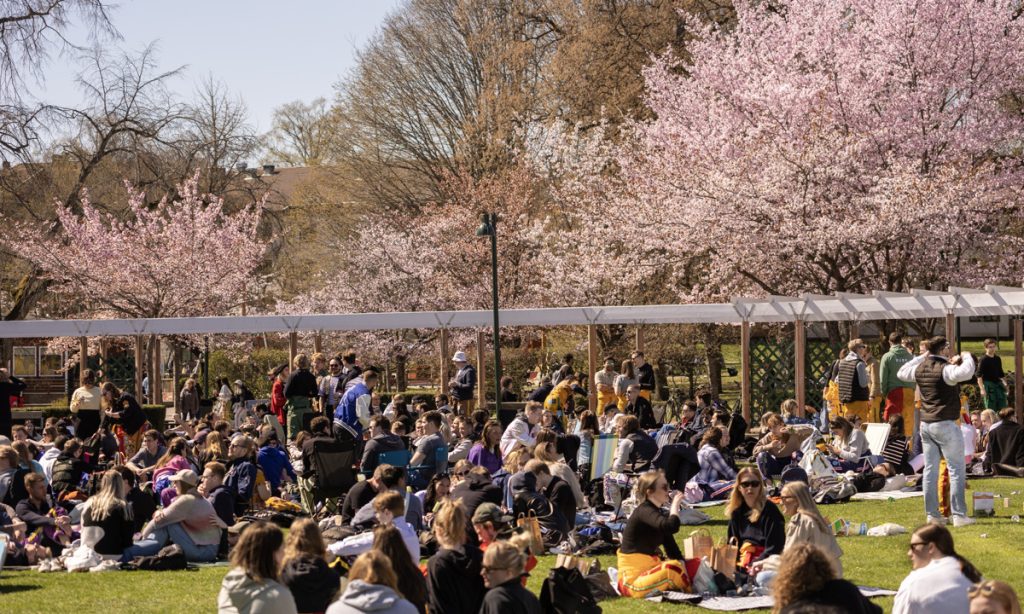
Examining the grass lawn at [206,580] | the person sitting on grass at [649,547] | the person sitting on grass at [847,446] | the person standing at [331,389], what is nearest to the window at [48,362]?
the person standing at [331,389]

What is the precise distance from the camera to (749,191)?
25266mm

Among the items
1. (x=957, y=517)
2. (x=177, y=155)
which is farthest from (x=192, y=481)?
(x=177, y=155)

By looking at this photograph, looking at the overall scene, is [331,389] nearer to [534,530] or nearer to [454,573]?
[534,530]

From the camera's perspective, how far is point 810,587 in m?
5.80

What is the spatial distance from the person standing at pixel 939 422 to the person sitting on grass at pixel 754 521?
2.51 meters

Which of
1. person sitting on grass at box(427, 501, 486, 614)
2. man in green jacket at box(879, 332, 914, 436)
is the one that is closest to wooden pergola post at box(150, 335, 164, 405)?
man in green jacket at box(879, 332, 914, 436)

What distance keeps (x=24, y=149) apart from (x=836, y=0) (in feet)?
57.9

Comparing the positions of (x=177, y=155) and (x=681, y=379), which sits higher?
(x=177, y=155)

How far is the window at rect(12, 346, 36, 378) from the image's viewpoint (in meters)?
44.2

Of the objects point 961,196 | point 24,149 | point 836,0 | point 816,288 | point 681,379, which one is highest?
point 836,0

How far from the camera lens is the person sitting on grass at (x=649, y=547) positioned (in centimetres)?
951

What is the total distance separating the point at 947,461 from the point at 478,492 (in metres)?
4.27

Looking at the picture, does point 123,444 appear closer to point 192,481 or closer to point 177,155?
point 192,481

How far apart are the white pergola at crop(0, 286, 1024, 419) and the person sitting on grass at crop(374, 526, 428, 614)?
46.5ft
